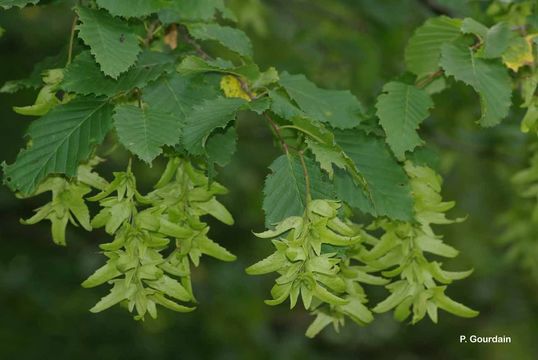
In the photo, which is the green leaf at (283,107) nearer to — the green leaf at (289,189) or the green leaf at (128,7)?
the green leaf at (289,189)

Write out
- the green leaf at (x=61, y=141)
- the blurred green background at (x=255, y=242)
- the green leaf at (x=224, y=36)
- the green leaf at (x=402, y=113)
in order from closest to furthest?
1. the green leaf at (x=61, y=141)
2. the green leaf at (x=402, y=113)
3. the green leaf at (x=224, y=36)
4. the blurred green background at (x=255, y=242)

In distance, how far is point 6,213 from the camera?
6.38 m

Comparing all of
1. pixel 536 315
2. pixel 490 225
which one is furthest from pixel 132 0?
pixel 536 315

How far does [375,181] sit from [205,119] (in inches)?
19.6

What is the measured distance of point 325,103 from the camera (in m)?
2.22

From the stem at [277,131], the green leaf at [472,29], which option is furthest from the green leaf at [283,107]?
the green leaf at [472,29]

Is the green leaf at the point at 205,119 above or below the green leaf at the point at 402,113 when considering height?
above

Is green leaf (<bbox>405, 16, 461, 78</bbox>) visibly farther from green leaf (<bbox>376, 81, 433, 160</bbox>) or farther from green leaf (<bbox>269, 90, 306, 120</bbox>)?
green leaf (<bbox>269, 90, 306, 120</bbox>)

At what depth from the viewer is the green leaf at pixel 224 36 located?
7.64 ft

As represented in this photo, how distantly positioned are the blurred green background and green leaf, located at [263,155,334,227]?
2.48m

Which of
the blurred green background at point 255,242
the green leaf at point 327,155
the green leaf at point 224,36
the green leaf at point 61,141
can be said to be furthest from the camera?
the blurred green background at point 255,242

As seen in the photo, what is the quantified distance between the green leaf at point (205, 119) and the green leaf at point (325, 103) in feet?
0.83

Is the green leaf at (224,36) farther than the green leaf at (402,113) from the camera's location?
Yes

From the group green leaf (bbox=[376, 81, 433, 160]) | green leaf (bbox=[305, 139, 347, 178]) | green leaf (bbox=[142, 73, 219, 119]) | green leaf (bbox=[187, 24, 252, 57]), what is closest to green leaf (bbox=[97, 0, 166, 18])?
green leaf (bbox=[142, 73, 219, 119])
